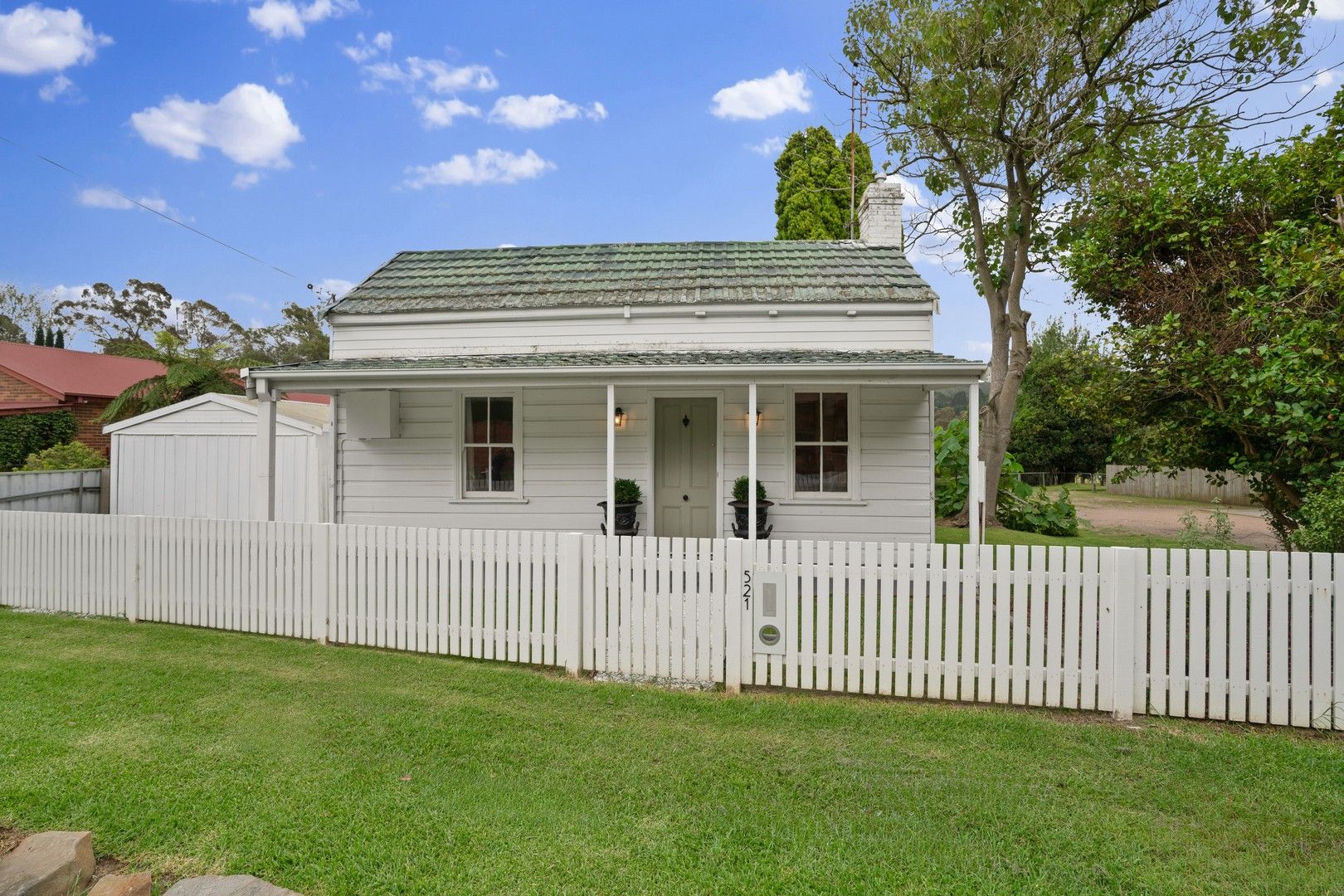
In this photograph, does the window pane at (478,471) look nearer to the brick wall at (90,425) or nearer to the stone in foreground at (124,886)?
the stone in foreground at (124,886)

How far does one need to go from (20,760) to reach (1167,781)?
20.6ft

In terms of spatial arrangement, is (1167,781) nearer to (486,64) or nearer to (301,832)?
(301,832)

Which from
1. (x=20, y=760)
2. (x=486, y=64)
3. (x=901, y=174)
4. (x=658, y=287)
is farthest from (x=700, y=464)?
(x=486, y=64)

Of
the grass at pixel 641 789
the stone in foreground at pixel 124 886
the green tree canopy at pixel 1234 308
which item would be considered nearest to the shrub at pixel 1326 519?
the green tree canopy at pixel 1234 308

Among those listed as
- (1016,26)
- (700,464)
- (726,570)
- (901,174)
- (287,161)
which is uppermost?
(287,161)

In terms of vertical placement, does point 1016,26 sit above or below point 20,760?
above

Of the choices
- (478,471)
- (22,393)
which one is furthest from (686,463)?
(22,393)

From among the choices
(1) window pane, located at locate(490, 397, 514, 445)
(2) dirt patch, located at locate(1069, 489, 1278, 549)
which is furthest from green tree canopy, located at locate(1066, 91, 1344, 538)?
(1) window pane, located at locate(490, 397, 514, 445)

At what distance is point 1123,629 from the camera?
4250mm

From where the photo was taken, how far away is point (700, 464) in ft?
30.6

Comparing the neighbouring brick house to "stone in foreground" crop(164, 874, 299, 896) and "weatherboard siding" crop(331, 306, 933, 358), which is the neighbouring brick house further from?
"stone in foreground" crop(164, 874, 299, 896)

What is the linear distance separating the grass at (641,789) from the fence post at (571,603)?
25cm

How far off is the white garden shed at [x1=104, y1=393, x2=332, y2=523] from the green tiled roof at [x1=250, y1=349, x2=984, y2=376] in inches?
94.1

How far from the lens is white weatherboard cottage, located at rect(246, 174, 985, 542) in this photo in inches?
341
